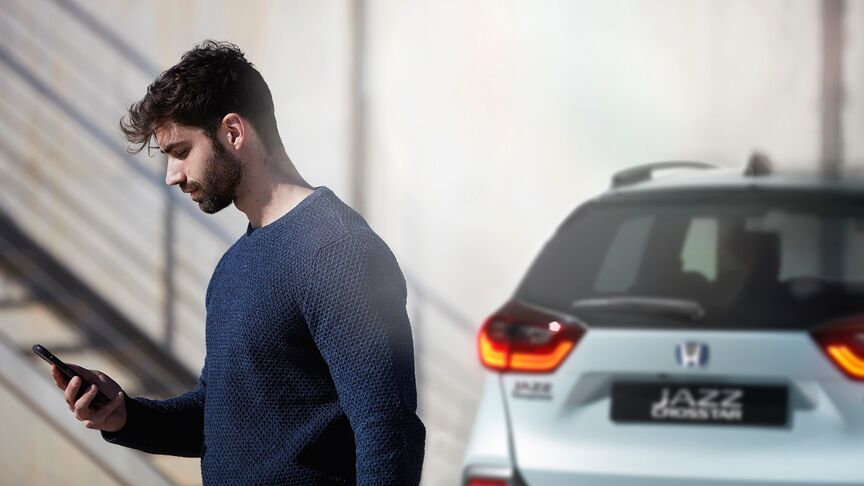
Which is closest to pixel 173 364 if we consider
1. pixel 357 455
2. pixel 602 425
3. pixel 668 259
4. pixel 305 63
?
pixel 305 63

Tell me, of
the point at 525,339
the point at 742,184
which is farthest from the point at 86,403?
the point at 742,184

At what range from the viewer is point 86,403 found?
104 inches

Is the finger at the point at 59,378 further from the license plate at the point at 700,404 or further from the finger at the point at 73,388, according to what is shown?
the license plate at the point at 700,404

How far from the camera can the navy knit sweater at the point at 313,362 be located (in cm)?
232

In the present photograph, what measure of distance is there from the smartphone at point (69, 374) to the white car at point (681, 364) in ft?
4.30

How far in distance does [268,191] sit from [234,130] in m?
0.13

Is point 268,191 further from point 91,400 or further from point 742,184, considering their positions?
point 742,184

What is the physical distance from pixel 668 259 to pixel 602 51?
2.49m

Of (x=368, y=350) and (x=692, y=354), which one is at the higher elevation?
(x=368, y=350)

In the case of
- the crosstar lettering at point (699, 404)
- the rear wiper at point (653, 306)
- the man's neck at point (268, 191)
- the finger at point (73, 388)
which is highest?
the man's neck at point (268, 191)

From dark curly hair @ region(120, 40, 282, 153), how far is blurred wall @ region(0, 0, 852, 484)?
164 inches

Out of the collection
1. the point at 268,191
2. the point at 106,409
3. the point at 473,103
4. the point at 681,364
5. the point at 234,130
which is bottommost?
the point at 681,364

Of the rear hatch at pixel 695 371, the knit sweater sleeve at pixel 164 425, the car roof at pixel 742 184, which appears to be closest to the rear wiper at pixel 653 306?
the rear hatch at pixel 695 371

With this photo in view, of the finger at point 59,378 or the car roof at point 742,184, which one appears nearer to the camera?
the finger at point 59,378
